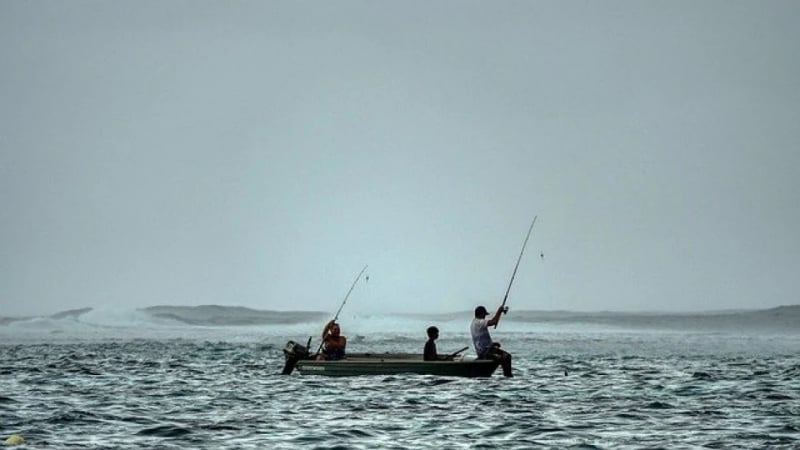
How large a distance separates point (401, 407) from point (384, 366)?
10139 mm

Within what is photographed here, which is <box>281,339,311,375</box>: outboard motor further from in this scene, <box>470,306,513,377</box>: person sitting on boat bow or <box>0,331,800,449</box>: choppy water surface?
<box>470,306,513,377</box>: person sitting on boat bow

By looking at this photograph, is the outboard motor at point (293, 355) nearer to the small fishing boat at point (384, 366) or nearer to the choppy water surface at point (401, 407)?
the small fishing boat at point (384, 366)

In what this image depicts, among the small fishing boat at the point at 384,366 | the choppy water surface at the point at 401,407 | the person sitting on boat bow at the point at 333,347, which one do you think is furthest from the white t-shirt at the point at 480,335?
the person sitting on boat bow at the point at 333,347

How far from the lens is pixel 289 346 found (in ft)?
147

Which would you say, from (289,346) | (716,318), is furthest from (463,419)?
(716,318)

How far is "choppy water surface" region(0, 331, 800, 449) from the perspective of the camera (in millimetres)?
25422

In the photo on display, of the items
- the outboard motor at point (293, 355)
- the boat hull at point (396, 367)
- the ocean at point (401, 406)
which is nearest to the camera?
the ocean at point (401, 406)

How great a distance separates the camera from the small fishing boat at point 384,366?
40.9 metres

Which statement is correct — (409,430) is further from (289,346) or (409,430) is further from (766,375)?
(766,375)

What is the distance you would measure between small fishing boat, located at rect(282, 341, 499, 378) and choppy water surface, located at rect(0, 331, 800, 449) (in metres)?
0.34

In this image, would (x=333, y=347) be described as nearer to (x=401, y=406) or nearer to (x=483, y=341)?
(x=483, y=341)

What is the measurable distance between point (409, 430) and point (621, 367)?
999 inches

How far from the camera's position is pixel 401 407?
104 ft

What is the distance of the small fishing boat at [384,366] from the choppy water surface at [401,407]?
0.34 meters
